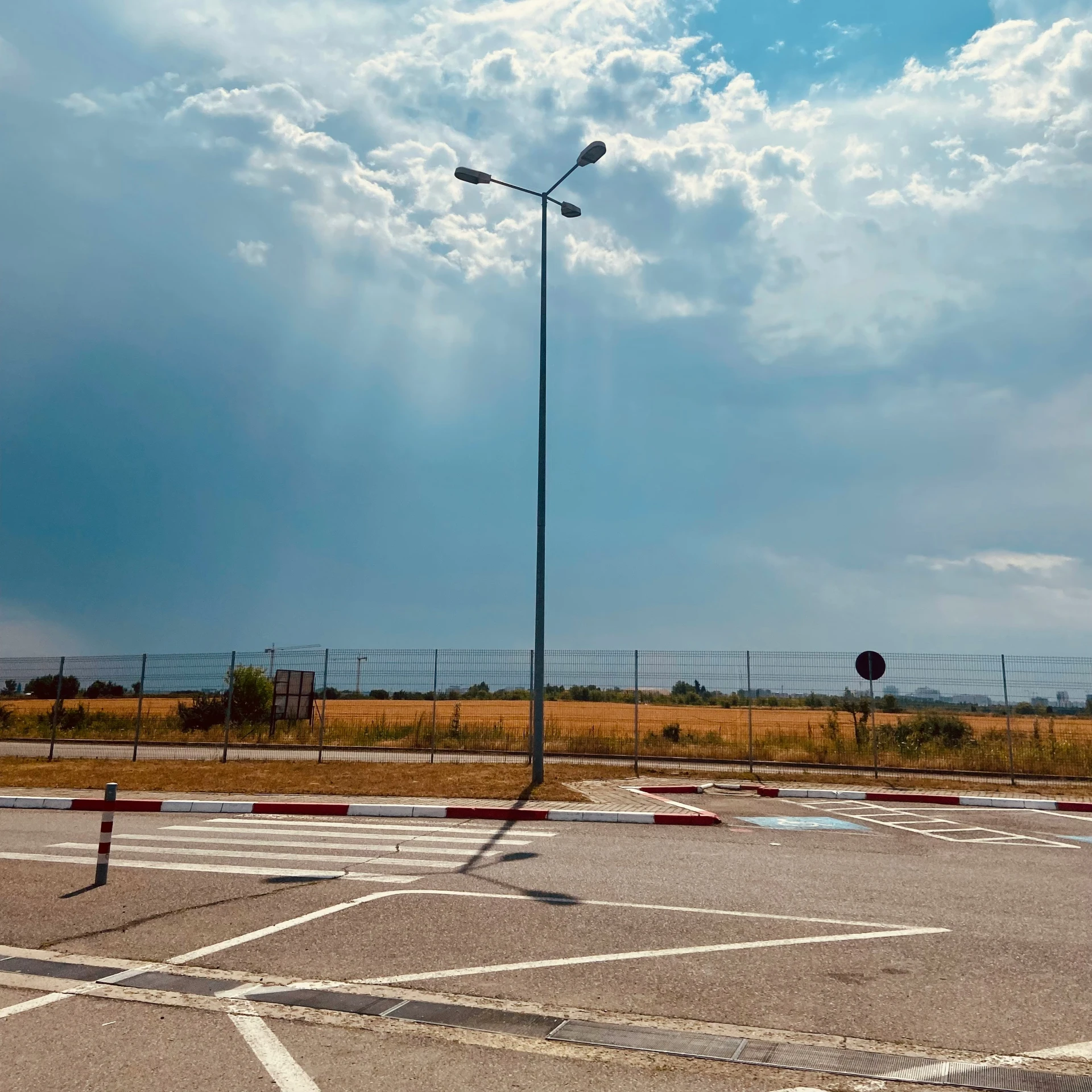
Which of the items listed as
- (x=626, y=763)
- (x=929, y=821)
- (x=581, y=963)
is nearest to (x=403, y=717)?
(x=626, y=763)

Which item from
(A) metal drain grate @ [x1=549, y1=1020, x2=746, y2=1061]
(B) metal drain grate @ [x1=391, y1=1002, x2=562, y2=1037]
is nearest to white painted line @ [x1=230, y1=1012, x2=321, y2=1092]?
(B) metal drain grate @ [x1=391, y1=1002, x2=562, y2=1037]

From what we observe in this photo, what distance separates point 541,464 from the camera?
17.5 metres

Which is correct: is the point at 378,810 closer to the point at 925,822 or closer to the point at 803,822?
the point at 803,822

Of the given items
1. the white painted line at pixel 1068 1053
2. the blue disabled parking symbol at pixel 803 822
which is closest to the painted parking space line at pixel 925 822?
the blue disabled parking symbol at pixel 803 822

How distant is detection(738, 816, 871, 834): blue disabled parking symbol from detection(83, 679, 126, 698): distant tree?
2038 cm

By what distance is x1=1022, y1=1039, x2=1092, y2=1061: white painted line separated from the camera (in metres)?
4.27

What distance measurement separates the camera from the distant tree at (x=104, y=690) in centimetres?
2623

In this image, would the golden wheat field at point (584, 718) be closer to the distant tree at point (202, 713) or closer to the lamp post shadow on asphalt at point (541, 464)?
the distant tree at point (202, 713)

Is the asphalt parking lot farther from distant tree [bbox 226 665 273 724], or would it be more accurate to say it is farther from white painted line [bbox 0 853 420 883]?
distant tree [bbox 226 665 273 724]

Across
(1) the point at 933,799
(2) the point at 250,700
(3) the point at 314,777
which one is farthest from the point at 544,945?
(2) the point at 250,700

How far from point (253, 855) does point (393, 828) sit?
262cm

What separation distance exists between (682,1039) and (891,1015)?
130cm

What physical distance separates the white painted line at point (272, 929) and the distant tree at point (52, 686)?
836 inches

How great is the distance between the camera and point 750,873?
8797mm
